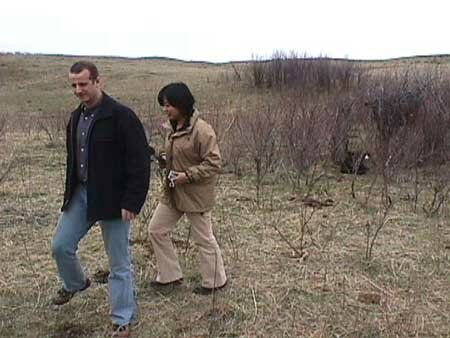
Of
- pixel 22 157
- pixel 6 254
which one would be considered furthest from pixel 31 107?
pixel 6 254

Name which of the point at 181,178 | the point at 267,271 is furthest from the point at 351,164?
the point at 181,178

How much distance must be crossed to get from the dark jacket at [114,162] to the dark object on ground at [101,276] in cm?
135

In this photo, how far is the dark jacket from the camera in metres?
3.57

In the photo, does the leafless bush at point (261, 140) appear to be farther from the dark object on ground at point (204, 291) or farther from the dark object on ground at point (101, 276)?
the dark object on ground at point (204, 291)

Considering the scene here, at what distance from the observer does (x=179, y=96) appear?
402 cm

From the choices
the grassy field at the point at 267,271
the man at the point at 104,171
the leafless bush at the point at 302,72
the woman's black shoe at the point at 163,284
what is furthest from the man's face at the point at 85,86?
the leafless bush at the point at 302,72

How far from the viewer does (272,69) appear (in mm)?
22156

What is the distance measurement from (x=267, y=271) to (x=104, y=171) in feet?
6.49

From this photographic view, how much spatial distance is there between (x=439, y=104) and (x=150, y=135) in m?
4.42

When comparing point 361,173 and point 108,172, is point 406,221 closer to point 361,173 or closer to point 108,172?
point 361,173

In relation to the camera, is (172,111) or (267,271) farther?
(267,271)

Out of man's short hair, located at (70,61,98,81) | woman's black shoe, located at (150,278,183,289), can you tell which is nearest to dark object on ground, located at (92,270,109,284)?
woman's black shoe, located at (150,278,183,289)

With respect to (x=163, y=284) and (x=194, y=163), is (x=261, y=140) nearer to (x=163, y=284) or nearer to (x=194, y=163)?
(x=163, y=284)

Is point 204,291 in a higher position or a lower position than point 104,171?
lower
